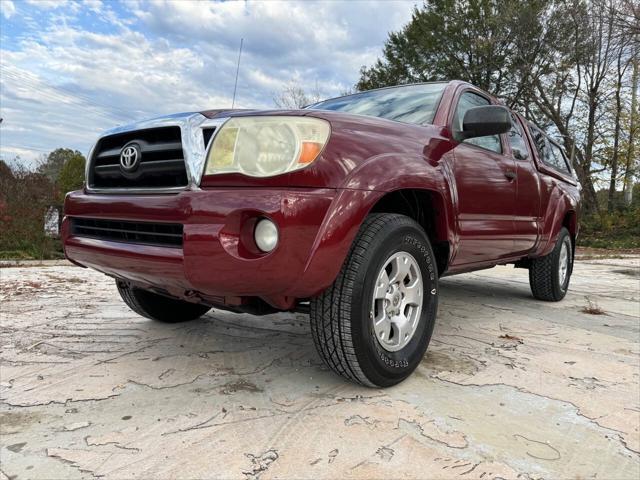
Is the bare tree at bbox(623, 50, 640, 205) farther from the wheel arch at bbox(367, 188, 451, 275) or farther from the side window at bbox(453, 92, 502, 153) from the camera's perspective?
the wheel arch at bbox(367, 188, 451, 275)

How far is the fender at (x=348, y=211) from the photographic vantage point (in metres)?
1.85

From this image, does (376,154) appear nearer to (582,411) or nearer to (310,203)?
(310,203)

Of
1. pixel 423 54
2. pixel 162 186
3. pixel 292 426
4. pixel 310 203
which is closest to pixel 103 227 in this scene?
pixel 162 186

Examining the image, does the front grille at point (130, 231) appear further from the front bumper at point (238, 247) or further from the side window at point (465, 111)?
the side window at point (465, 111)

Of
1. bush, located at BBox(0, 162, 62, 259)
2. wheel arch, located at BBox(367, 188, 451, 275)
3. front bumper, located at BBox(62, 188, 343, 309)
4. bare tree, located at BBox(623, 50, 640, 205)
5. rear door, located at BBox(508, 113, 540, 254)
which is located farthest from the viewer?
bare tree, located at BBox(623, 50, 640, 205)

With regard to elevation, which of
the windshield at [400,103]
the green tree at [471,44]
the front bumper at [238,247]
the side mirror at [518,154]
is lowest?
the front bumper at [238,247]

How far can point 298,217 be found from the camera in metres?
1.80

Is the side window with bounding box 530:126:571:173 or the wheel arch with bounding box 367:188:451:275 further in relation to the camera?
the side window with bounding box 530:126:571:173

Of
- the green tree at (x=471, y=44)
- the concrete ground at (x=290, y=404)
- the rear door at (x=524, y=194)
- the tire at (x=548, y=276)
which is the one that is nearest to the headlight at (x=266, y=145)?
the concrete ground at (x=290, y=404)

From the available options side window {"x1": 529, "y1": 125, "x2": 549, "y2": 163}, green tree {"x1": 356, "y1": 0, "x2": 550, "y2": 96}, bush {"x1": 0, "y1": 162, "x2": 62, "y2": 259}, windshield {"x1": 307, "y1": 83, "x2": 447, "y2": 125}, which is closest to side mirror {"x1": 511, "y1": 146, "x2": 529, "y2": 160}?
side window {"x1": 529, "y1": 125, "x2": 549, "y2": 163}

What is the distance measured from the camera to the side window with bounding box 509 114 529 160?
375 cm

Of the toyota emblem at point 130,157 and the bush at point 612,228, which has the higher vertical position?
the toyota emblem at point 130,157

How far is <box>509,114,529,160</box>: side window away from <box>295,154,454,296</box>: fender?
1.90 m

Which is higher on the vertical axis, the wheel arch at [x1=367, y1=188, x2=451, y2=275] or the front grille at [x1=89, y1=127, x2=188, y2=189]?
the front grille at [x1=89, y1=127, x2=188, y2=189]
